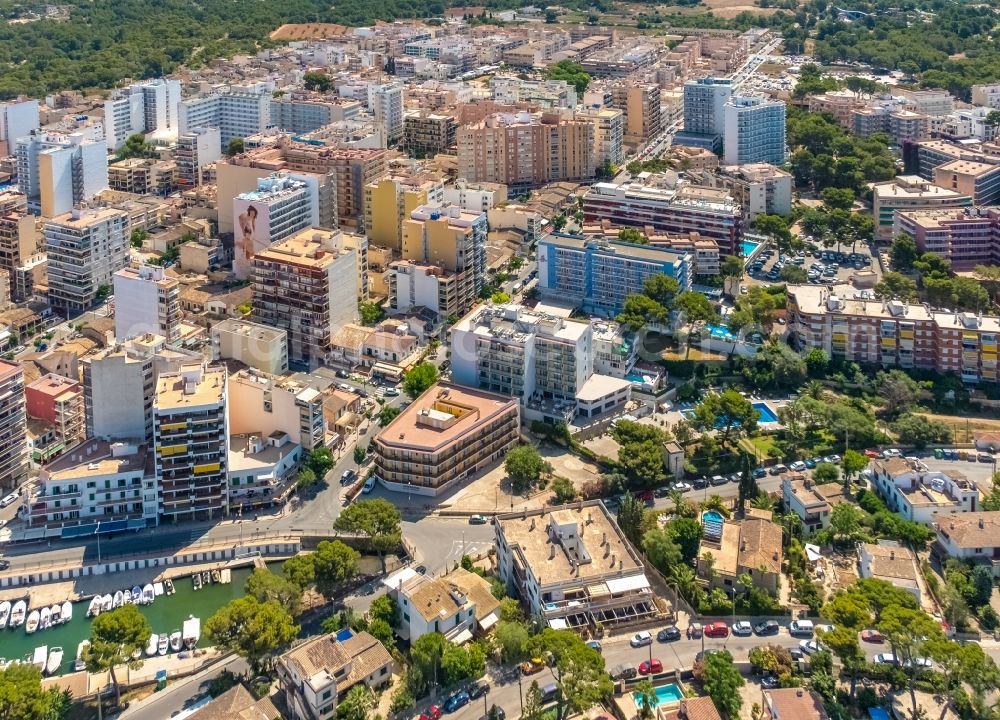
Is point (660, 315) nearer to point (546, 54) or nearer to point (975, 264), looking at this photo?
point (975, 264)

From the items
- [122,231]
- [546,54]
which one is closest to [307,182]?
[122,231]

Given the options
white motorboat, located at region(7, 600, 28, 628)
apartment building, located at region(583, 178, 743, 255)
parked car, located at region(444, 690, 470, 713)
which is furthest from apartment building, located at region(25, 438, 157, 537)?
apartment building, located at region(583, 178, 743, 255)

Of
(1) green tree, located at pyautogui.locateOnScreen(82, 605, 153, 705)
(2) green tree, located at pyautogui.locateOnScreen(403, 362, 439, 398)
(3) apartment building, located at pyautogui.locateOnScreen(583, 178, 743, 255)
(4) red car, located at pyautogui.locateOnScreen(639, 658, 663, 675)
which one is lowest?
(4) red car, located at pyautogui.locateOnScreen(639, 658, 663, 675)

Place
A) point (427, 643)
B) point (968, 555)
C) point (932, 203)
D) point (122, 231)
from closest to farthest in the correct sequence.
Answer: point (427, 643)
point (968, 555)
point (122, 231)
point (932, 203)

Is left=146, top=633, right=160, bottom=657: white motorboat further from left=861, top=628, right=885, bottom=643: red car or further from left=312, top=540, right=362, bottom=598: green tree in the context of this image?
left=861, top=628, right=885, bottom=643: red car

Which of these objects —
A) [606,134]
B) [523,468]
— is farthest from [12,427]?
[606,134]

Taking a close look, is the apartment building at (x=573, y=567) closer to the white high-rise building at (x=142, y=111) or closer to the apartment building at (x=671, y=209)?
the apartment building at (x=671, y=209)
